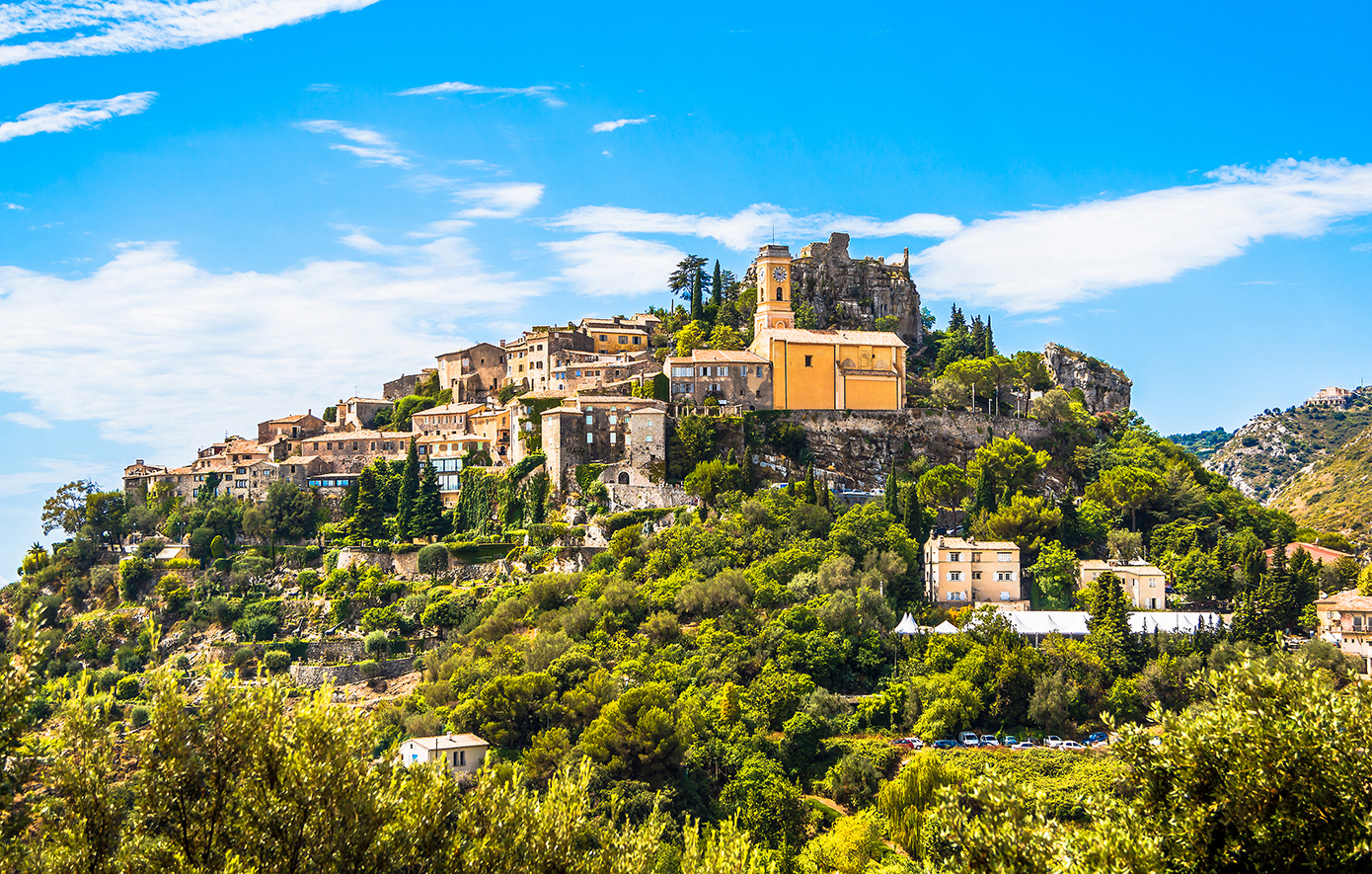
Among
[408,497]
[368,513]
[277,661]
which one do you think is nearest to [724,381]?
[408,497]

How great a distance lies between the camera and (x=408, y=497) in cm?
6981

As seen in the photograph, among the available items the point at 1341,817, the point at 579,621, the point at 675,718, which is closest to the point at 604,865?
the point at 1341,817

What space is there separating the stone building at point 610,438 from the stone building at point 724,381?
9.34ft

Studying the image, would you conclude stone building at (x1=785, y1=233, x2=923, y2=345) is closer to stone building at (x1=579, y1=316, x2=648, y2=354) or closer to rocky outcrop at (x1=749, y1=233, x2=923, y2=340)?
rocky outcrop at (x1=749, y1=233, x2=923, y2=340)

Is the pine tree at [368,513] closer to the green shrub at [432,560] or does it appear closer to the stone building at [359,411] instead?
the green shrub at [432,560]

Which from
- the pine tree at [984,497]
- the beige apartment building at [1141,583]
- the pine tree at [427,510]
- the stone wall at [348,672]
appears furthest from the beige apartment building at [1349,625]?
the pine tree at [427,510]

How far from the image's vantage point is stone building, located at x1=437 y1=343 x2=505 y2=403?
84.4m

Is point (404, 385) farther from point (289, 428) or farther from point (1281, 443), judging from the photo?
point (1281, 443)

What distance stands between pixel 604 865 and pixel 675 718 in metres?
25.0

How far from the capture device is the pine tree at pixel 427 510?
68.2 metres

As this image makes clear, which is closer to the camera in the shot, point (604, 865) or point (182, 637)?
point (604, 865)

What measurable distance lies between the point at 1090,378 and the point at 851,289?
18862 millimetres

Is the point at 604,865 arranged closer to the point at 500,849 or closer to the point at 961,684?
the point at 500,849

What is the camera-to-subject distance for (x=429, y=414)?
77.8 m
